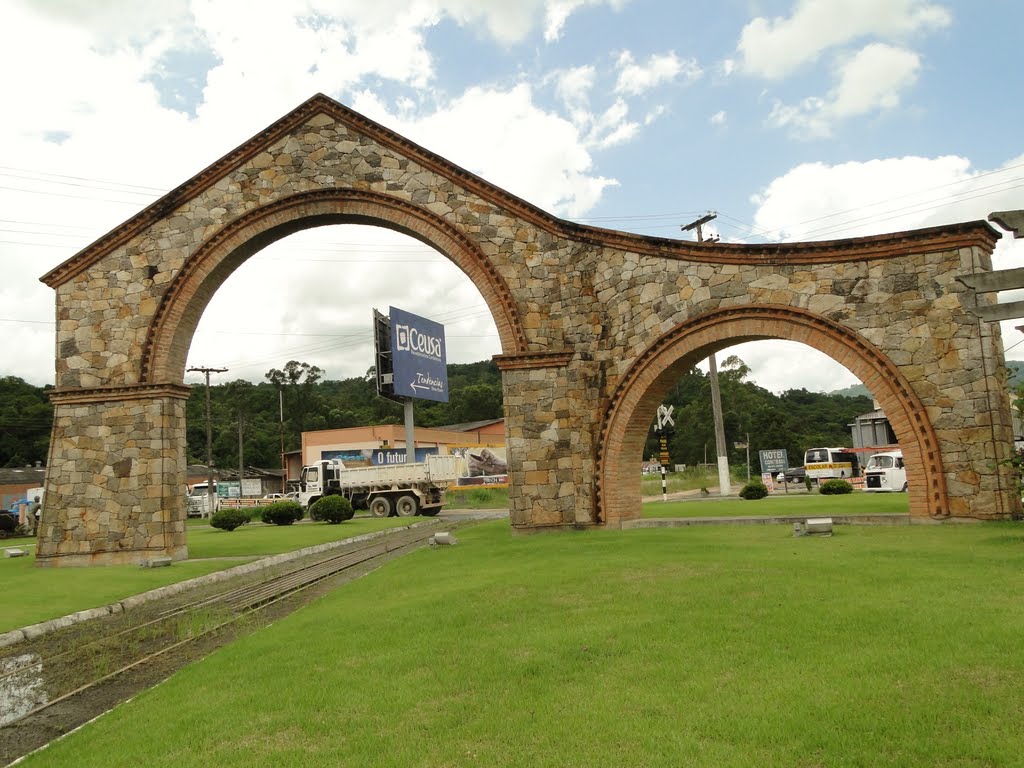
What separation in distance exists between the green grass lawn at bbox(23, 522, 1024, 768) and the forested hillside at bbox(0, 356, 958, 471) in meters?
47.5

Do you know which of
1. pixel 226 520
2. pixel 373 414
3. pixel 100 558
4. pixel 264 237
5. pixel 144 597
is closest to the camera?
pixel 144 597

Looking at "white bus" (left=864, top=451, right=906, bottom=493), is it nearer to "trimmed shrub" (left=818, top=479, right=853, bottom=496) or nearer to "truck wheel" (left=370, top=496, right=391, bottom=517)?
"trimmed shrub" (left=818, top=479, right=853, bottom=496)

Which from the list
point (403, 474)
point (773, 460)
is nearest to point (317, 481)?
point (403, 474)

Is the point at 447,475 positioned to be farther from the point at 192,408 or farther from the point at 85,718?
the point at 192,408

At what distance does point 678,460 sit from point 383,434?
26.6 metres

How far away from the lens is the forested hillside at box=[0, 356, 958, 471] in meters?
51.2

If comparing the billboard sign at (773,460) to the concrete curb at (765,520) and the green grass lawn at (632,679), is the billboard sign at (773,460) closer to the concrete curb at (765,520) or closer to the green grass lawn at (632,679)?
the concrete curb at (765,520)

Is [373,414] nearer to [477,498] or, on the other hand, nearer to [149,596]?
[477,498]

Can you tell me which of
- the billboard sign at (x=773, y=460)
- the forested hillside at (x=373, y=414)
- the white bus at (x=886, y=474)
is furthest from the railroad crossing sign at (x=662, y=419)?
the forested hillside at (x=373, y=414)

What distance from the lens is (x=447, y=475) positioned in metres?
29.2

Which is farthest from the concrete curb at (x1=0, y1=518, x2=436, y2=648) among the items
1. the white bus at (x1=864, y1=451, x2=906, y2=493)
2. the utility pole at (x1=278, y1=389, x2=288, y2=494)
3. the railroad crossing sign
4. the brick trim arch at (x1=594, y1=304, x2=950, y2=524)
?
the utility pole at (x1=278, y1=389, x2=288, y2=494)

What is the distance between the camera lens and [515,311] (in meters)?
13.1

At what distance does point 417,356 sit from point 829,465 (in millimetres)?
18224

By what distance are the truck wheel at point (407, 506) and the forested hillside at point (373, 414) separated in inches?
1080
